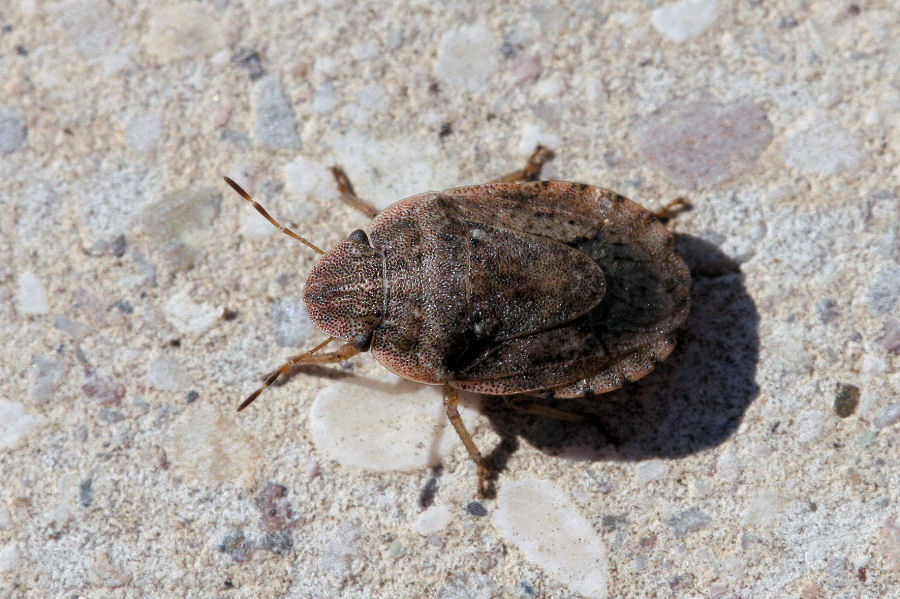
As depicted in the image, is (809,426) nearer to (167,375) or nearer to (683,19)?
(683,19)

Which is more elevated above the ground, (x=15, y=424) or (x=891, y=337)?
(x=891, y=337)

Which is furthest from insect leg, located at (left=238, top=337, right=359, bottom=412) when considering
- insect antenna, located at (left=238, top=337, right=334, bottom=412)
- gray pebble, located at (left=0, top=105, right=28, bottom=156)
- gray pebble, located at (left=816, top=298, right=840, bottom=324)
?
gray pebble, located at (left=816, top=298, right=840, bottom=324)

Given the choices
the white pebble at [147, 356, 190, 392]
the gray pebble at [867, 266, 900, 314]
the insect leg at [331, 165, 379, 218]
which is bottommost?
the white pebble at [147, 356, 190, 392]

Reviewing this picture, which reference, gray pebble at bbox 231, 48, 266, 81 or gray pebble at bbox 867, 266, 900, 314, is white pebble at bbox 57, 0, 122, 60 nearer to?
gray pebble at bbox 231, 48, 266, 81

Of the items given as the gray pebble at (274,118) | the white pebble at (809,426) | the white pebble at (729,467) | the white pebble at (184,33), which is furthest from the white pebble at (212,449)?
the white pebble at (809,426)

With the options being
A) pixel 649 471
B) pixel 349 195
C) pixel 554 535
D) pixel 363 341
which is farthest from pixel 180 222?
pixel 649 471
